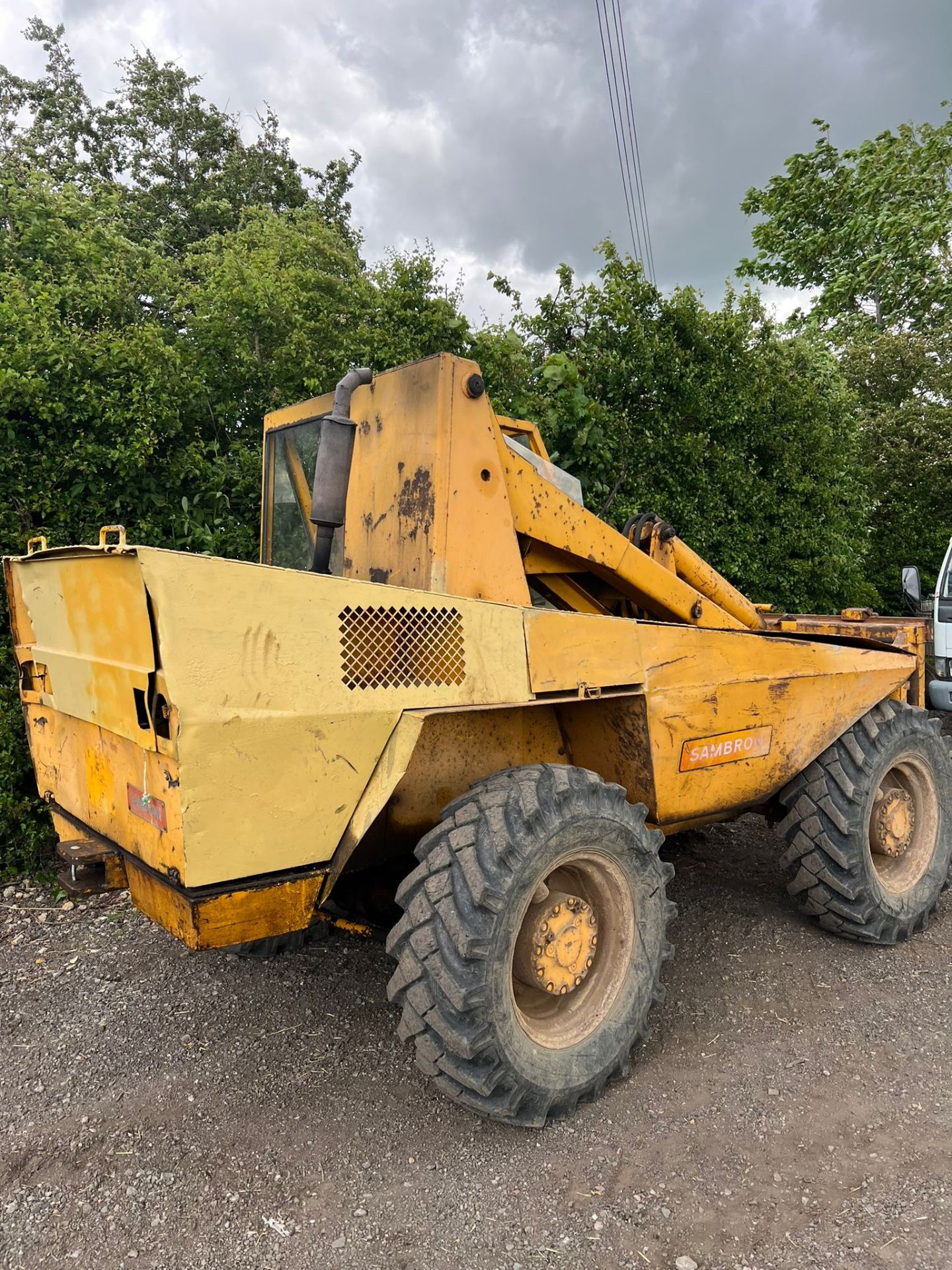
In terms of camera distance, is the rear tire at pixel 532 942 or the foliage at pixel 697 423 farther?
the foliage at pixel 697 423

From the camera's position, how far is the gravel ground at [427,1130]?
6.91 ft

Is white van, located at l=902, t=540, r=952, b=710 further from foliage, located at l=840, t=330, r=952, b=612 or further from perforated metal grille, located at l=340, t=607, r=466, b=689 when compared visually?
perforated metal grille, located at l=340, t=607, r=466, b=689

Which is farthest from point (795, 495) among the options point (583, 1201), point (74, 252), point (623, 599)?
point (583, 1201)

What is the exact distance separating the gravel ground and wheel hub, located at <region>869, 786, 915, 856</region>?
50cm

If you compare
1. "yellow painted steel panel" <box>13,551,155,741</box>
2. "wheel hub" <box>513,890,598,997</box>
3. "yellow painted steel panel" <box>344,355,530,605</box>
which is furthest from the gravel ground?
"yellow painted steel panel" <box>344,355,530,605</box>

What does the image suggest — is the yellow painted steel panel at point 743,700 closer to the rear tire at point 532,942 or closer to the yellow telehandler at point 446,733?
the yellow telehandler at point 446,733

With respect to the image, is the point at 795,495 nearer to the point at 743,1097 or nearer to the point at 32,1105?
the point at 743,1097

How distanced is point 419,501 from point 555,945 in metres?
1.52

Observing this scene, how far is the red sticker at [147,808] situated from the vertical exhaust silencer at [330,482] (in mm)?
787

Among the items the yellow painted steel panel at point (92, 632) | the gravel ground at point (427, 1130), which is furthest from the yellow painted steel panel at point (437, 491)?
the gravel ground at point (427, 1130)

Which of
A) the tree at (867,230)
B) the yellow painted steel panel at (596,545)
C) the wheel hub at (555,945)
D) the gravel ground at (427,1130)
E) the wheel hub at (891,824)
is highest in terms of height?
the tree at (867,230)

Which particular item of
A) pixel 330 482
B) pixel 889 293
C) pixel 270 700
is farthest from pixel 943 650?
pixel 889 293

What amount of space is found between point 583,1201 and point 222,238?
1071cm

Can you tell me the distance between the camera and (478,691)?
246 centimetres
